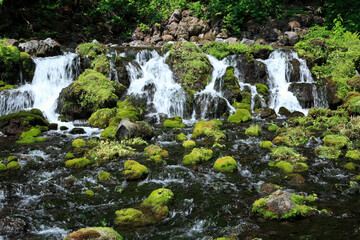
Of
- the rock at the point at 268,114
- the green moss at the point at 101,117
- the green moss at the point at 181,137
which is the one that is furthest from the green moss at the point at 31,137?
the rock at the point at 268,114

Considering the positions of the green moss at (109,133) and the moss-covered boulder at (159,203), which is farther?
the green moss at (109,133)

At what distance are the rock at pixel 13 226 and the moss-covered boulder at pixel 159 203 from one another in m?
2.36

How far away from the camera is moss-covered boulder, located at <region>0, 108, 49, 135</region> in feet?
43.1

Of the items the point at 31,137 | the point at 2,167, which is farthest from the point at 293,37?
the point at 2,167

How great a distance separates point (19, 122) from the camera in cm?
1348

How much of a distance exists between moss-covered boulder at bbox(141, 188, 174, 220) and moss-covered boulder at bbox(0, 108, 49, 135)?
9.82 metres

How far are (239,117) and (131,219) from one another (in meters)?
10.8

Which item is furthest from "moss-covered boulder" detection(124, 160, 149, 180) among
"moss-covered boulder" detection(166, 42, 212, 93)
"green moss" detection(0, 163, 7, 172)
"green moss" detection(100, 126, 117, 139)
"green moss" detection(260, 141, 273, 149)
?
"moss-covered boulder" detection(166, 42, 212, 93)

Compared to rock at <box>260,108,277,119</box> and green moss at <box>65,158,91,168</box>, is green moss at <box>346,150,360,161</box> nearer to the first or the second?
rock at <box>260,108,277,119</box>

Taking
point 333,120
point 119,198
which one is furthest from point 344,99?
point 119,198

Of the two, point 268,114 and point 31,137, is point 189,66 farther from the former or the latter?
point 31,137

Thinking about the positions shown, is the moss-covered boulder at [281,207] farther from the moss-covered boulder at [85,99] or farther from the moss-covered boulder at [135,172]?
the moss-covered boulder at [85,99]

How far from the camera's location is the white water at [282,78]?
17.7 meters

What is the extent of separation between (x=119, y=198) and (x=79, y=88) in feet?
36.7
